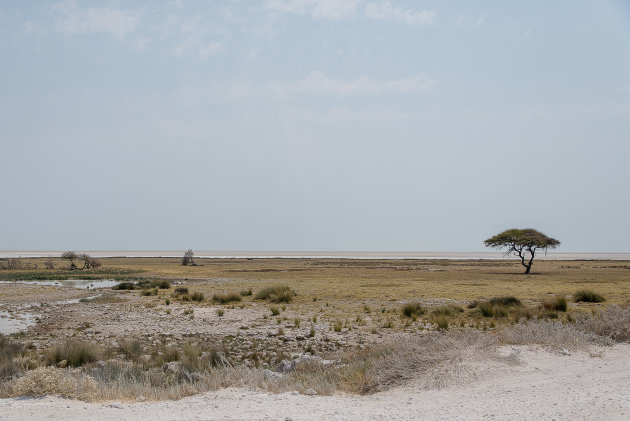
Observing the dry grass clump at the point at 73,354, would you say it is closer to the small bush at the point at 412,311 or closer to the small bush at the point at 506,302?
the small bush at the point at 412,311

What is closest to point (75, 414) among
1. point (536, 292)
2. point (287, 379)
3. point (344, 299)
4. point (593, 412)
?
point (287, 379)

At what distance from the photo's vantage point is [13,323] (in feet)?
76.3

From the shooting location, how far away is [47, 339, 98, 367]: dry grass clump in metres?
14.0

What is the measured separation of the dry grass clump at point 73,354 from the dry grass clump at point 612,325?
46.3 feet

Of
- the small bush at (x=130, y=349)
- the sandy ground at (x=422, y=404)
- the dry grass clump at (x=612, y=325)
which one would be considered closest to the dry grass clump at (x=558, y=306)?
the dry grass clump at (x=612, y=325)

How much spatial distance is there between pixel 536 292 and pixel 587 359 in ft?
87.5

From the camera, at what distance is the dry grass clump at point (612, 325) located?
13.4m

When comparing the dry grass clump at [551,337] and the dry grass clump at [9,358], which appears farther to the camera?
the dry grass clump at [551,337]

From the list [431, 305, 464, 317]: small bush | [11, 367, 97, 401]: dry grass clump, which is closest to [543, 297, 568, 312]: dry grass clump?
[431, 305, 464, 317]: small bush

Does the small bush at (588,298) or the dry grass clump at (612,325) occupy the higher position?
the dry grass clump at (612,325)

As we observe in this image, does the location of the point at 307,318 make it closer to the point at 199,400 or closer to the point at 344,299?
the point at 344,299

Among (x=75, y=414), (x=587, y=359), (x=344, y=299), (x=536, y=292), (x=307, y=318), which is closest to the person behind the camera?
(x=75, y=414)

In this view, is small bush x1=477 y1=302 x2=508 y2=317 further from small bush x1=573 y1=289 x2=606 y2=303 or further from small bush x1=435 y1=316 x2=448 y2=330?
small bush x1=573 y1=289 x2=606 y2=303

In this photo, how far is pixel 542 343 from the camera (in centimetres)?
1220
